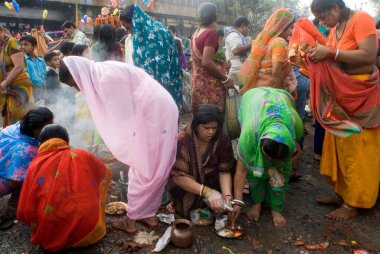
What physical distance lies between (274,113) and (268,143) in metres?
0.35

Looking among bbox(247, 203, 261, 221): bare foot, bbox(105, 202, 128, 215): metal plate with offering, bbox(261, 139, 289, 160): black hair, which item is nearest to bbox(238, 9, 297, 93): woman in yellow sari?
bbox(261, 139, 289, 160): black hair

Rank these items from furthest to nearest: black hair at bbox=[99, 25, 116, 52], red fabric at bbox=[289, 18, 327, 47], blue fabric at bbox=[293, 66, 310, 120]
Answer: blue fabric at bbox=[293, 66, 310, 120], black hair at bbox=[99, 25, 116, 52], red fabric at bbox=[289, 18, 327, 47]

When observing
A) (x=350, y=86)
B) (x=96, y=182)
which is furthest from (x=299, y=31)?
(x=96, y=182)

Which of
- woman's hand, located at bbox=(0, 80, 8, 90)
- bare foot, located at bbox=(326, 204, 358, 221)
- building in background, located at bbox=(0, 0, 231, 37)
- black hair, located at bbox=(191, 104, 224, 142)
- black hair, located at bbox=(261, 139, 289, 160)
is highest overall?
building in background, located at bbox=(0, 0, 231, 37)

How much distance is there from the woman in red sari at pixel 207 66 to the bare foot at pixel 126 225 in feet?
5.34

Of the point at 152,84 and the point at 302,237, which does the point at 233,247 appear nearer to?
the point at 302,237

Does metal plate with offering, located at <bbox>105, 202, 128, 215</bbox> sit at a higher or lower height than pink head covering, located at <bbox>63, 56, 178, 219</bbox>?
lower

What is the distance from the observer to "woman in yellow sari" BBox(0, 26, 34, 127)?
4066 millimetres

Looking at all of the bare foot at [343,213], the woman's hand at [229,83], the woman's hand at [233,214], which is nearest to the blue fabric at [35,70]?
the woman's hand at [229,83]

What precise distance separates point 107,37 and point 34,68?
1522mm

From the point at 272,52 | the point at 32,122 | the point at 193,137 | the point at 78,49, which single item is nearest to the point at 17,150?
the point at 32,122

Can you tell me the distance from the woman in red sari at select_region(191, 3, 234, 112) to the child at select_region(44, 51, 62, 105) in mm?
2516

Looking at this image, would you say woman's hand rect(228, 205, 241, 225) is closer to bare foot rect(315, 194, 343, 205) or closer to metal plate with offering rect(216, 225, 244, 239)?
metal plate with offering rect(216, 225, 244, 239)

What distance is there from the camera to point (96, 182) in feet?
8.89
